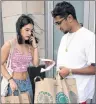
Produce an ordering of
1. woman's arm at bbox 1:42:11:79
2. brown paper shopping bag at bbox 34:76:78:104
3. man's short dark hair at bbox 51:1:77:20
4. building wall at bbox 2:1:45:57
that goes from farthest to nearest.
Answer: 1. building wall at bbox 2:1:45:57
2. woman's arm at bbox 1:42:11:79
3. man's short dark hair at bbox 51:1:77:20
4. brown paper shopping bag at bbox 34:76:78:104

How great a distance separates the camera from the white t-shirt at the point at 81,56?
1826 millimetres

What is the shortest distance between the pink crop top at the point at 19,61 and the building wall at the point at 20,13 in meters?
0.92

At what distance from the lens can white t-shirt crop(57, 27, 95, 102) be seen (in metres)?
1.83

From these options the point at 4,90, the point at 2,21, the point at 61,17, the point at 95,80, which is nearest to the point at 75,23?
the point at 61,17

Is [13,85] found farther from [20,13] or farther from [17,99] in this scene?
[20,13]

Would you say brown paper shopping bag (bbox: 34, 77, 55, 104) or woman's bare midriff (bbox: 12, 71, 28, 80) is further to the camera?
woman's bare midriff (bbox: 12, 71, 28, 80)

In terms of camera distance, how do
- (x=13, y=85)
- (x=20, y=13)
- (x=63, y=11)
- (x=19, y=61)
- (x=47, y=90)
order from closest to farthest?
(x=47, y=90) < (x=63, y=11) < (x=13, y=85) < (x=19, y=61) < (x=20, y=13)

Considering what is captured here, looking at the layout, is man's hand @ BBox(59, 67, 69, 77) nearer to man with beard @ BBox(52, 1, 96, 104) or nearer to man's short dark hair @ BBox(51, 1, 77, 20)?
man with beard @ BBox(52, 1, 96, 104)

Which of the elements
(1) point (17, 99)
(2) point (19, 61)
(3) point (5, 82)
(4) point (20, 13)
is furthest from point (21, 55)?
(4) point (20, 13)

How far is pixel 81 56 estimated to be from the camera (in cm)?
185

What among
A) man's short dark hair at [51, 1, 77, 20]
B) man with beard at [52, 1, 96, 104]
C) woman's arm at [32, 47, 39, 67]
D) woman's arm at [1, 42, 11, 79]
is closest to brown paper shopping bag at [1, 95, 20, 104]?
woman's arm at [1, 42, 11, 79]

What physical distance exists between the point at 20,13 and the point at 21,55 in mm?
1123

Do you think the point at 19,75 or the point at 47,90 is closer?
the point at 47,90

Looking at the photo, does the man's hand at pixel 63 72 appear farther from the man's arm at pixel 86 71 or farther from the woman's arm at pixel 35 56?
the woman's arm at pixel 35 56
